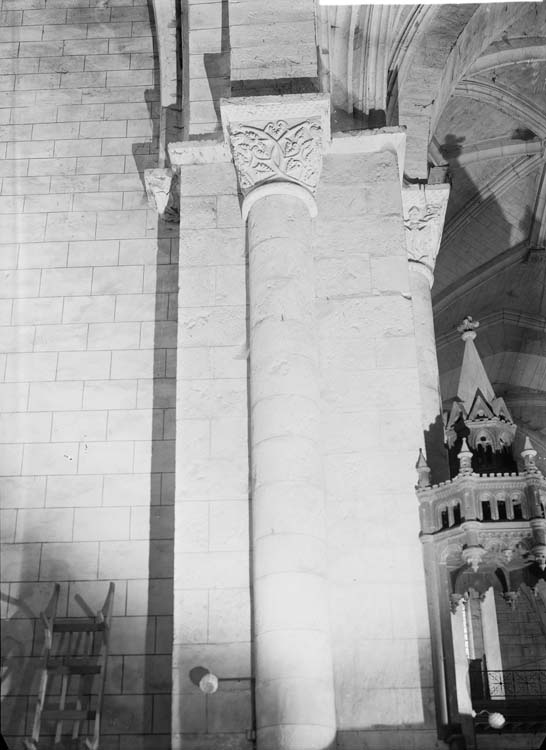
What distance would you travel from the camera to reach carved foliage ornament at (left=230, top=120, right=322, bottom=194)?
706 centimetres

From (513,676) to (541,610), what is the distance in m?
2.20

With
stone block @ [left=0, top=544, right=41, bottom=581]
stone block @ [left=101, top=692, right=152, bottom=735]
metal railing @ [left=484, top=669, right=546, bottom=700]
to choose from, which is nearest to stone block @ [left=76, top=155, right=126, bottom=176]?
stone block @ [left=0, top=544, right=41, bottom=581]

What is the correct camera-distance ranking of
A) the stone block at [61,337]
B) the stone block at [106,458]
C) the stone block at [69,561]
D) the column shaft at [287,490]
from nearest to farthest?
1. the column shaft at [287,490]
2. the stone block at [69,561]
3. the stone block at [106,458]
4. the stone block at [61,337]

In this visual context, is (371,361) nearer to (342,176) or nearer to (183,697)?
(342,176)

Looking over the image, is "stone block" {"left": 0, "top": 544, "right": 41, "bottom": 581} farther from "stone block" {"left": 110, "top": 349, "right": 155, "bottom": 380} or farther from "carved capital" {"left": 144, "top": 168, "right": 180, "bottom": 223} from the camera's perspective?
"carved capital" {"left": 144, "top": 168, "right": 180, "bottom": 223}

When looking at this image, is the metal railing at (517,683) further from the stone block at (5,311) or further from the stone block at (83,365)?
the stone block at (5,311)

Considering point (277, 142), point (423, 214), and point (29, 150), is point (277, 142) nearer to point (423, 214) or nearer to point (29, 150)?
point (423, 214)

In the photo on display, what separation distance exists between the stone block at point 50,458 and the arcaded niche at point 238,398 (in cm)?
2

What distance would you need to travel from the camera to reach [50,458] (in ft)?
23.6

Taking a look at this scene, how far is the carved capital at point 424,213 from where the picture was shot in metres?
8.49

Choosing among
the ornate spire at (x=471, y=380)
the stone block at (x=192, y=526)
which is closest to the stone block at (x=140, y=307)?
the stone block at (x=192, y=526)

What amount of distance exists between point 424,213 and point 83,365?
3.19m

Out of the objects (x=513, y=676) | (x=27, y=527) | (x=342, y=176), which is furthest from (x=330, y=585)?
(x=513, y=676)

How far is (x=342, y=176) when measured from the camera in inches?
293
